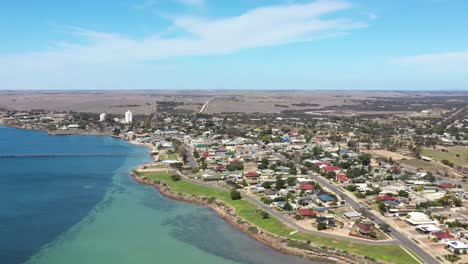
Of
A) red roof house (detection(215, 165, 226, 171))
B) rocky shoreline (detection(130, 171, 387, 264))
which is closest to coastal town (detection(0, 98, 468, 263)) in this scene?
rocky shoreline (detection(130, 171, 387, 264))

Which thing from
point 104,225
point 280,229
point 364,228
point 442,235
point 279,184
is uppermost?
point 279,184

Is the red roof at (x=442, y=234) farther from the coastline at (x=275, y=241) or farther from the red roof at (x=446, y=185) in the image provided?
the red roof at (x=446, y=185)

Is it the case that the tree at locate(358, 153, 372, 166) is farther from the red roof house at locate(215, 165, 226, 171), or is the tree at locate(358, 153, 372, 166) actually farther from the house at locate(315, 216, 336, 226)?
the house at locate(315, 216, 336, 226)

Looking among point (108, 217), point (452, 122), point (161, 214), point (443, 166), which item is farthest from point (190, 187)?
point (452, 122)

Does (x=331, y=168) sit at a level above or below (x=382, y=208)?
above

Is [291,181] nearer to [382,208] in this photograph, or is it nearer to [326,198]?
[326,198]

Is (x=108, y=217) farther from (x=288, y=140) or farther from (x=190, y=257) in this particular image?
(x=288, y=140)

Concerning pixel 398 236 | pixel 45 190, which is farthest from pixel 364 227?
pixel 45 190

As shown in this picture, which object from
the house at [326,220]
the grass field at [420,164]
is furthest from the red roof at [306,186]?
the grass field at [420,164]
